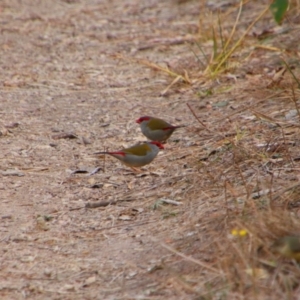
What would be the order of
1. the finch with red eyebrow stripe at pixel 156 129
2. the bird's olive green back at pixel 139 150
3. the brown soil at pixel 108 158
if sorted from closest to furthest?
the brown soil at pixel 108 158 → the bird's olive green back at pixel 139 150 → the finch with red eyebrow stripe at pixel 156 129

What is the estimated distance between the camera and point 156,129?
20.6 feet

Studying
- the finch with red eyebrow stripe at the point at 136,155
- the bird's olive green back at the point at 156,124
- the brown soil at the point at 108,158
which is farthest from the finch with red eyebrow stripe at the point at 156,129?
the finch with red eyebrow stripe at the point at 136,155

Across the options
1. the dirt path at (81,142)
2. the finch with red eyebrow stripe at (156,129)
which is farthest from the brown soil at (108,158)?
the finch with red eyebrow stripe at (156,129)

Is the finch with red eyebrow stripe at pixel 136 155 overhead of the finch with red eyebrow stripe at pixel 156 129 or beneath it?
overhead

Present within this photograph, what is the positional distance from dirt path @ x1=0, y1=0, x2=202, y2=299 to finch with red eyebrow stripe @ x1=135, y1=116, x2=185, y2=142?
14 centimetres

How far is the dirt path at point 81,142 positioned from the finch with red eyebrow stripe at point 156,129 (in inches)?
5.6

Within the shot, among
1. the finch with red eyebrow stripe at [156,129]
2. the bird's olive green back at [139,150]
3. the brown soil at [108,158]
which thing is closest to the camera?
the brown soil at [108,158]

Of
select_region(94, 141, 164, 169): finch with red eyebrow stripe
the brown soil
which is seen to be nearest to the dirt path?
the brown soil

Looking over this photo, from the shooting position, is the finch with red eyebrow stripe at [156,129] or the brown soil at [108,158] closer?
the brown soil at [108,158]

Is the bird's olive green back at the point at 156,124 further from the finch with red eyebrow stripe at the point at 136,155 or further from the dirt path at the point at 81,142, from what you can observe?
the finch with red eyebrow stripe at the point at 136,155

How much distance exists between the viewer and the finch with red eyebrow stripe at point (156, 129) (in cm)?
629

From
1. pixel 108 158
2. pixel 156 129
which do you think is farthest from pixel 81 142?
pixel 156 129

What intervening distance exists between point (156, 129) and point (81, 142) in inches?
26.3

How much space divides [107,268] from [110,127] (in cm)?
283
